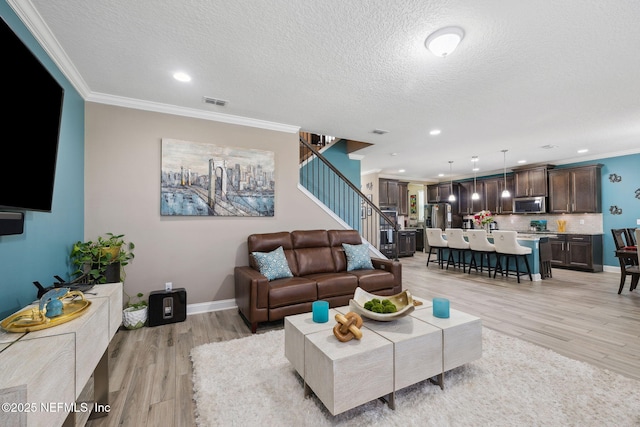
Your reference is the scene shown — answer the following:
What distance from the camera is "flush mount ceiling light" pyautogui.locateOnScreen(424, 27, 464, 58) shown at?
2.12m

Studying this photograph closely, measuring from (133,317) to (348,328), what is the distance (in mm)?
2624

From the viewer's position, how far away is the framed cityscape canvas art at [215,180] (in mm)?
3553

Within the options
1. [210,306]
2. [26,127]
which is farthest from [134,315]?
[26,127]

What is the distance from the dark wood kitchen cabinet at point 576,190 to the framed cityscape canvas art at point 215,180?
23.5 ft

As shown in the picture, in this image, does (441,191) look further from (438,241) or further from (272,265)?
(272,265)

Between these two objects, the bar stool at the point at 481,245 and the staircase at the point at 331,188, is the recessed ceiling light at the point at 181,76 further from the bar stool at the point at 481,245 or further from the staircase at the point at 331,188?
the bar stool at the point at 481,245

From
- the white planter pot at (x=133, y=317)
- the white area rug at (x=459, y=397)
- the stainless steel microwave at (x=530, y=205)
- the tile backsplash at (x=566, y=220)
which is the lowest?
the white area rug at (x=459, y=397)

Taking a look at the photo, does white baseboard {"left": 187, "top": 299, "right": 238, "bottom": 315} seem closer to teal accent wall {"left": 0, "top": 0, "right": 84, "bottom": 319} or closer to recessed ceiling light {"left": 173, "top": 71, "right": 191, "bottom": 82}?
teal accent wall {"left": 0, "top": 0, "right": 84, "bottom": 319}

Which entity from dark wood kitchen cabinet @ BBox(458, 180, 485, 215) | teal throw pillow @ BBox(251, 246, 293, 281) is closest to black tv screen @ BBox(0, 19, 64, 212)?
teal throw pillow @ BBox(251, 246, 293, 281)

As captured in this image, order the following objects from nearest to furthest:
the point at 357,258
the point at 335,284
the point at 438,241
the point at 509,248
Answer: the point at 335,284 < the point at 357,258 < the point at 509,248 < the point at 438,241

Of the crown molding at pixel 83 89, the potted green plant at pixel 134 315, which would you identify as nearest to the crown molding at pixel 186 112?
the crown molding at pixel 83 89

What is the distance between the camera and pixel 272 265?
3396 mm

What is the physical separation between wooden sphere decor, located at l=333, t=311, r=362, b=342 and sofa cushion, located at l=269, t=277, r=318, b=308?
52.7 inches

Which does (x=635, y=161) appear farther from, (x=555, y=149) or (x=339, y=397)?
(x=339, y=397)
